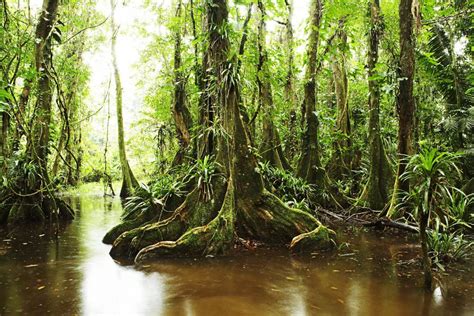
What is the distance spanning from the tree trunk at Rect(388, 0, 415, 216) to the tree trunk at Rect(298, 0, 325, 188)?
342 centimetres

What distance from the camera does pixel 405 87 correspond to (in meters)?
8.12

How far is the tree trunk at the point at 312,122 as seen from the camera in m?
11.4

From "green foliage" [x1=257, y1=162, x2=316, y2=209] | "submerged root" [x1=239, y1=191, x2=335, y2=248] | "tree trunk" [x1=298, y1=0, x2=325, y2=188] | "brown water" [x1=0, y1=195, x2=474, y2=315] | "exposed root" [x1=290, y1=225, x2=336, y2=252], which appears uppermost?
"tree trunk" [x1=298, y1=0, x2=325, y2=188]

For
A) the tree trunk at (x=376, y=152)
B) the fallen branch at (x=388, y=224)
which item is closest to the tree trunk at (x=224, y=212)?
the fallen branch at (x=388, y=224)

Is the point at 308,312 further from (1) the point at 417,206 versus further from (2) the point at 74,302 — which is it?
(2) the point at 74,302

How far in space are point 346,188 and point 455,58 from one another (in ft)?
17.2

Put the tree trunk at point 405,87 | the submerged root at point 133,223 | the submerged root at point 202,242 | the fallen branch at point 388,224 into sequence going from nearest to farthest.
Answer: the submerged root at point 202,242
the fallen branch at point 388,224
the submerged root at point 133,223
the tree trunk at point 405,87

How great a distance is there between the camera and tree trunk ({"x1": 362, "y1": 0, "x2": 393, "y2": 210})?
10.1 meters

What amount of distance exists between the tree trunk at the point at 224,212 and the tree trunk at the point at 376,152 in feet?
12.4

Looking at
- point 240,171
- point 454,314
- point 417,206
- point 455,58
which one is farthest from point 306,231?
point 455,58

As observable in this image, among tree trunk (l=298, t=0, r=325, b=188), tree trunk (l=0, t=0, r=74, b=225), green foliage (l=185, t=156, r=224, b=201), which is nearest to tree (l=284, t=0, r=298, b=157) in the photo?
tree trunk (l=298, t=0, r=325, b=188)

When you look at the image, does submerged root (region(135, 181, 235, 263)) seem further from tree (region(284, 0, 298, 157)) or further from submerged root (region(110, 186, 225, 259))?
tree (region(284, 0, 298, 157))

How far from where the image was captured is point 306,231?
7.10 m

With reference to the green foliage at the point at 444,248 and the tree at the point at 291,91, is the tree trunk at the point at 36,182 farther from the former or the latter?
the green foliage at the point at 444,248
